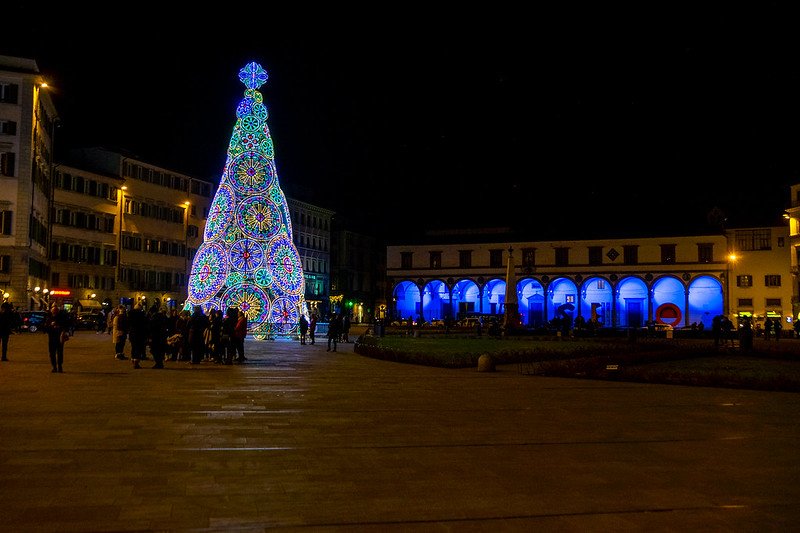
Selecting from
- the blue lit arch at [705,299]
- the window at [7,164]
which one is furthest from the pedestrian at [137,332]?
the blue lit arch at [705,299]

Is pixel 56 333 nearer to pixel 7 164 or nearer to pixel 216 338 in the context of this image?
pixel 216 338

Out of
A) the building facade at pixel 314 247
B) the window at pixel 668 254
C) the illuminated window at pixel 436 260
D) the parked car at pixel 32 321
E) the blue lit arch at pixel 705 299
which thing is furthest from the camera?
the building facade at pixel 314 247

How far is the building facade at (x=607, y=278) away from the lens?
68.1 metres

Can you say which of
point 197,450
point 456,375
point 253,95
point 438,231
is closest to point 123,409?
point 197,450

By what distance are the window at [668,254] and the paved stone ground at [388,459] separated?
59.1 m

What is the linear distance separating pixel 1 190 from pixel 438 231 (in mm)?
50951

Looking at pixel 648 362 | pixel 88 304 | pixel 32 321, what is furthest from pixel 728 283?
pixel 32 321

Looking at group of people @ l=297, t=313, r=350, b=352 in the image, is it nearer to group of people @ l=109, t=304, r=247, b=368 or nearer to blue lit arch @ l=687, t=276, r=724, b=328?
group of people @ l=109, t=304, r=247, b=368

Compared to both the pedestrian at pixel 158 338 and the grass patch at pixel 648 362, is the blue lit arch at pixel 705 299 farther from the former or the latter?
the pedestrian at pixel 158 338

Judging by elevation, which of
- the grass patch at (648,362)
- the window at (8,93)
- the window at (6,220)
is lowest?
the grass patch at (648,362)

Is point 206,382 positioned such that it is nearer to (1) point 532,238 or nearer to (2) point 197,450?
(2) point 197,450

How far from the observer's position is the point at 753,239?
69.3 m

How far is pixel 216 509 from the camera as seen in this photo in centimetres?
643

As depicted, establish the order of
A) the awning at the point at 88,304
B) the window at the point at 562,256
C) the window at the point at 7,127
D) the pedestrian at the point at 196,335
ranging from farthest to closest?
the window at the point at 562,256 → the awning at the point at 88,304 → the window at the point at 7,127 → the pedestrian at the point at 196,335
